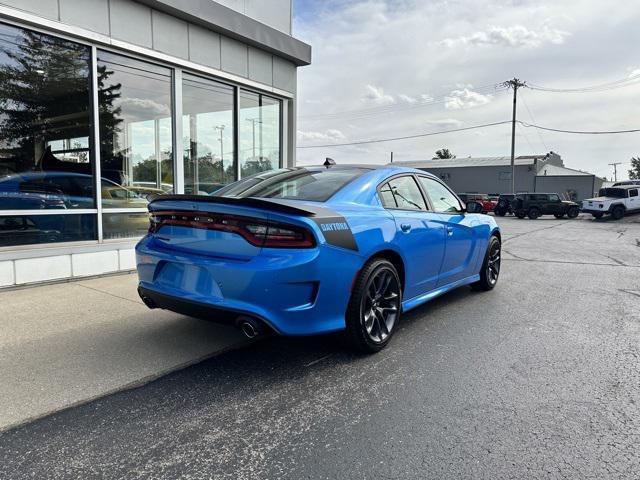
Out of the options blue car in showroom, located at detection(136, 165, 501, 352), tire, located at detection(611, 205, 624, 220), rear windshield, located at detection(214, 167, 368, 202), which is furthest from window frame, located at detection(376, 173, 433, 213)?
tire, located at detection(611, 205, 624, 220)

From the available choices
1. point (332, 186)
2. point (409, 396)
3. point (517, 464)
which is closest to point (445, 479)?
point (517, 464)

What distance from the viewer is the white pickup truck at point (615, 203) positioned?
26766mm

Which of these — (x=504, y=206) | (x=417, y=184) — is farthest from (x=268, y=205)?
(x=504, y=206)

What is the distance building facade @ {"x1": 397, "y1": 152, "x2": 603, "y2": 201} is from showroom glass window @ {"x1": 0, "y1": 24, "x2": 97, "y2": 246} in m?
48.1

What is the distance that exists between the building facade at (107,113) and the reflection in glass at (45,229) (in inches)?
0.5

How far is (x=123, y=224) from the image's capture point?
7.05m

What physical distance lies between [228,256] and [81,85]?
5.15m

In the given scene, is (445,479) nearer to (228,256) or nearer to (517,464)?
(517,464)

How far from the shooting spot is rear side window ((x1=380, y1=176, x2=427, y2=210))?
4.03m

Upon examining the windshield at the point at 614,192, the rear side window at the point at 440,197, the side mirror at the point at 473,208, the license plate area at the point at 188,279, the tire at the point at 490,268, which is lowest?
the tire at the point at 490,268

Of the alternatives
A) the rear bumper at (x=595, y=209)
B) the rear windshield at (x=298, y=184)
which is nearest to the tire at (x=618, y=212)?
the rear bumper at (x=595, y=209)

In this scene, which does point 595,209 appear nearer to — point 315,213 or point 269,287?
point 315,213

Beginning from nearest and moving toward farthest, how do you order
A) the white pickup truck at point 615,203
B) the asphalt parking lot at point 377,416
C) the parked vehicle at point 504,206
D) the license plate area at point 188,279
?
the asphalt parking lot at point 377,416, the license plate area at point 188,279, the white pickup truck at point 615,203, the parked vehicle at point 504,206

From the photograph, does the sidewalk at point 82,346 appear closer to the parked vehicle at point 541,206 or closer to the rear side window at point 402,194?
the rear side window at point 402,194
